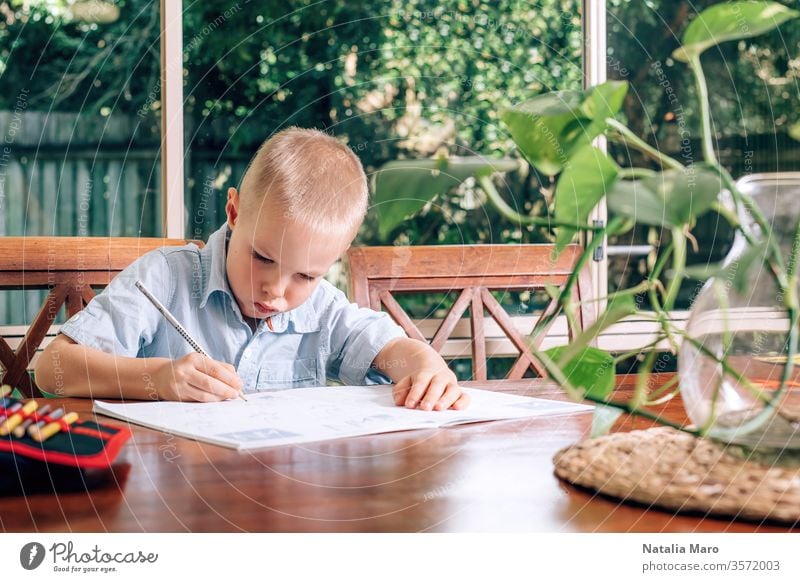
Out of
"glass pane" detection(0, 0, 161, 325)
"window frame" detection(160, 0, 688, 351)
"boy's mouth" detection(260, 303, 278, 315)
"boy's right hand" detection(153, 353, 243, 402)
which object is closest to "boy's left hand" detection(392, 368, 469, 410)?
"boy's right hand" detection(153, 353, 243, 402)

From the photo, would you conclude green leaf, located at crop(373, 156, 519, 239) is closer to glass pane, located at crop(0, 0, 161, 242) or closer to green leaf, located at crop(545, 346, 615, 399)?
green leaf, located at crop(545, 346, 615, 399)

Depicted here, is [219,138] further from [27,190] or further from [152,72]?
[27,190]

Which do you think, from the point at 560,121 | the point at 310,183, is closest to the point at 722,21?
the point at 560,121

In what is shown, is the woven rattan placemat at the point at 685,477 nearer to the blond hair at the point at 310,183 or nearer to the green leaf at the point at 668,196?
the green leaf at the point at 668,196

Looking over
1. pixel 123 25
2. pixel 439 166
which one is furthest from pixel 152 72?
pixel 439 166

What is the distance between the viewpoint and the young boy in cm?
60

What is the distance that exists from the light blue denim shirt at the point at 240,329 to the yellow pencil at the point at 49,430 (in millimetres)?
366

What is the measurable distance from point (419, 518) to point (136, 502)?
11cm

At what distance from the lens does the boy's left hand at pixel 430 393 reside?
20.6 inches

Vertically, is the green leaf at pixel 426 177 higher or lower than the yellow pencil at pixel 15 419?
higher

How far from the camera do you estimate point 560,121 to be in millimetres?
274

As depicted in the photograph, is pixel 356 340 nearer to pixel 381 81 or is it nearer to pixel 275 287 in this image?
pixel 275 287

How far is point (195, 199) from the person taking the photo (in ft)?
4.01

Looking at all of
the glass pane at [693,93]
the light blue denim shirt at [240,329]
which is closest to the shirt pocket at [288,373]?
the light blue denim shirt at [240,329]
